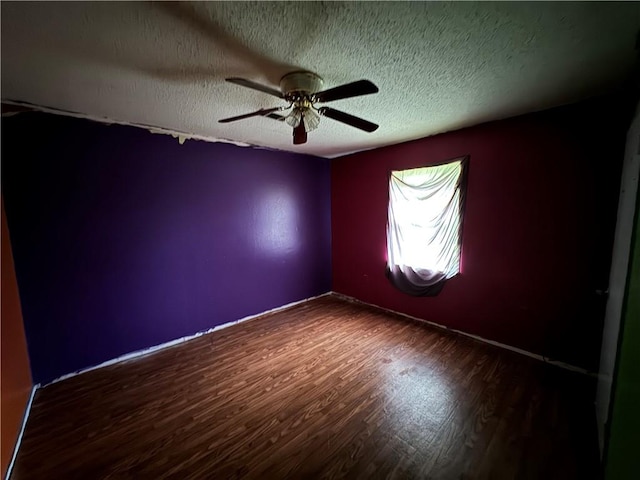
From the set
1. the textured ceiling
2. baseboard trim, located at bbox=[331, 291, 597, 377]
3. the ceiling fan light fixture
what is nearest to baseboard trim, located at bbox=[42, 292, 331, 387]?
baseboard trim, located at bbox=[331, 291, 597, 377]

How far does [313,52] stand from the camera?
137 cm

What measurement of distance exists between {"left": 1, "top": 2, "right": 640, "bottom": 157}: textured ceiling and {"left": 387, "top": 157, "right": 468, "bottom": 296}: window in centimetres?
86

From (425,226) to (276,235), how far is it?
200 centimetres

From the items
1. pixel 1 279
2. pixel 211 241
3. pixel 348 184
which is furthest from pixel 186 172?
pixel 348 184

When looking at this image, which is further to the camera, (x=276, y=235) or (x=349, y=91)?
(x=276, y=235)

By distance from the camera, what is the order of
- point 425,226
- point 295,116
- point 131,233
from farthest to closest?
point 425,226
point 131,233
point 295,116

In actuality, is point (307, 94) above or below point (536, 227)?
above

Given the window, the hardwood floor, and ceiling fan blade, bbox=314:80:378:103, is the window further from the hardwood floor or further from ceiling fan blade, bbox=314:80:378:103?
ceiling fan blade, bbox=314:80:378:103

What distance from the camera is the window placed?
280 cm

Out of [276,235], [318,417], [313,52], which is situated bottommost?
[318,417]

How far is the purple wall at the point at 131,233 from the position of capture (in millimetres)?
2020

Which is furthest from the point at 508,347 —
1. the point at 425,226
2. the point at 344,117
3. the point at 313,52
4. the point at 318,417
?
the point at 313,52

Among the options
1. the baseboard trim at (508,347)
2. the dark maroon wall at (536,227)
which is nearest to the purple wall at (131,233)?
the baseboard trim at (508,347)

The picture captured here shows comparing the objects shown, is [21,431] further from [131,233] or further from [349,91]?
[349,91]
